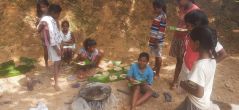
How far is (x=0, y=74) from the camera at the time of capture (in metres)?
5.21

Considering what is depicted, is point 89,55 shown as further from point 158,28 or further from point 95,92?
point 158,28

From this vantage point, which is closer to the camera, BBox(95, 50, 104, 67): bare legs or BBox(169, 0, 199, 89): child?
BBox(169, 0, 199, 89): child

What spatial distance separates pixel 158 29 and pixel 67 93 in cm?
163

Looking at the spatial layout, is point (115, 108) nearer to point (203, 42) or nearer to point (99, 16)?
point (203, 42)

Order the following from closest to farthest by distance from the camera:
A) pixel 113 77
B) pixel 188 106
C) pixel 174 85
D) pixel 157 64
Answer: pixel 188 106 → pixel 174 85 → pixel 157 64 → pixel 113 77

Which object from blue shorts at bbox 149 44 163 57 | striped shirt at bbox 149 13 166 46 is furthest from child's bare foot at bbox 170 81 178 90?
striped shirt at bbox 149 13 166 46

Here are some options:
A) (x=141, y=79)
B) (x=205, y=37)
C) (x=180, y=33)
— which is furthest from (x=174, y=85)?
(x=205, y=37)

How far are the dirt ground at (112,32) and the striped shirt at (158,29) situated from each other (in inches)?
26.8

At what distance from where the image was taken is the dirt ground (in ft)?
16.9

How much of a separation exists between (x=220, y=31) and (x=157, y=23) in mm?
2545

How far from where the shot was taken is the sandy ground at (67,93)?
4.57 meters

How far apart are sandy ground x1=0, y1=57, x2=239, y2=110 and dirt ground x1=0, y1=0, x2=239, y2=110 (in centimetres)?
1

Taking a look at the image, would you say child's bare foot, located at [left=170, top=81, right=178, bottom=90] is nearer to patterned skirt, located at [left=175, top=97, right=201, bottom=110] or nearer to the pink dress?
the pink dress

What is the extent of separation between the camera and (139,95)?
4719 mm
